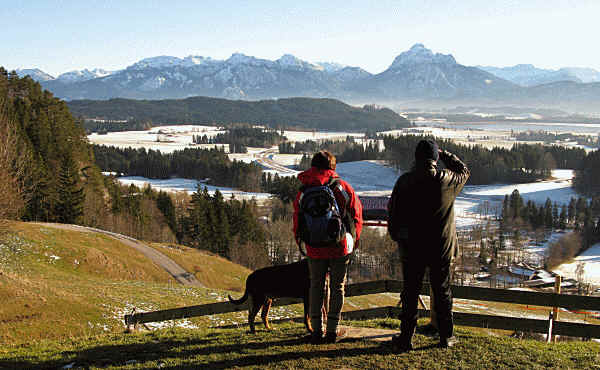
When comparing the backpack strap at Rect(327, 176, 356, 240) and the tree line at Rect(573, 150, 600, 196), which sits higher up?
the backpack strap at Rect(327, 176, 356, 240)

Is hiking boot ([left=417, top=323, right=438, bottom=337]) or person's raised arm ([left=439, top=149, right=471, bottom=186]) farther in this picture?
hiking boot ([left=417, top=323, right=438, bottom=337])

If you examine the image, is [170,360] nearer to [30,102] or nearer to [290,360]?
[290,360]

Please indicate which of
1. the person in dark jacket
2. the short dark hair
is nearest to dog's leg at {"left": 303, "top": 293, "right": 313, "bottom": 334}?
the person in dark jacket

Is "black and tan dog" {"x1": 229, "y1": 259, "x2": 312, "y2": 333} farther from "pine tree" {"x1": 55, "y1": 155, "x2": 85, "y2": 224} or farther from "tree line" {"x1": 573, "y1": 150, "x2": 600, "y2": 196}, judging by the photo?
"tree line" {"x1": 573, "y1": 150, "x2": 600, "y2": 196}

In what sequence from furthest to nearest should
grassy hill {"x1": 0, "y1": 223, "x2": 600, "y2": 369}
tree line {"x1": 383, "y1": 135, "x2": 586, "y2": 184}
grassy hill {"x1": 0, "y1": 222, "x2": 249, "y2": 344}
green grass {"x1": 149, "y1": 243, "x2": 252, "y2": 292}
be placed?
1. tree line {"x1": 383, "y1": 135, "x2": 586, "y2": 184}
2. green grass {"x1": 149, "y1": 243, "x2": 252, "y2": 292}
3. grassy hill {"x1": 0, "y1": 222, "x2": 249, "y2": 344}
4. grassy hill {"x1": 0, "y1": 223, "x2": 600, "y2": 369}

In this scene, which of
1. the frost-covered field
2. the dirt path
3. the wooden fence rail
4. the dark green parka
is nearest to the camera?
the dark green parka

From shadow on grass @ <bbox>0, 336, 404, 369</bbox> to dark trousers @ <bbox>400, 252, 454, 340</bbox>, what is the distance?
28.5 inches

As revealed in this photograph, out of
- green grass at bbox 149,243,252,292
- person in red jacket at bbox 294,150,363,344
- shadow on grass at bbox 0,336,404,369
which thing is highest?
person in red jacket at bbox 294,150,363,344

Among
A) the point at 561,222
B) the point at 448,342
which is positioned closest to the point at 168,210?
the point at 448,342

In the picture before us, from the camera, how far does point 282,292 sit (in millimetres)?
9133

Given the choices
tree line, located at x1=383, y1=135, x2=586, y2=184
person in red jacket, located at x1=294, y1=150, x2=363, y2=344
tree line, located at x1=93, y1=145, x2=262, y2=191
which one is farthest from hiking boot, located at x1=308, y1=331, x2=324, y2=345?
tree line, located at x1=383, y1=135, x2=586, y2=184

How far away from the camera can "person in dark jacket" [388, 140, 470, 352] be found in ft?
23.4

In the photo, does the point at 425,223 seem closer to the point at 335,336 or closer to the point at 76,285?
the point at 335,336

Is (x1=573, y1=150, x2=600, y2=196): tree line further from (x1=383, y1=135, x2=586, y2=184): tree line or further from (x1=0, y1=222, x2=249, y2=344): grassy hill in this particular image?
(x1=0, y1=222, x2=249, y2=344): grassy hill
